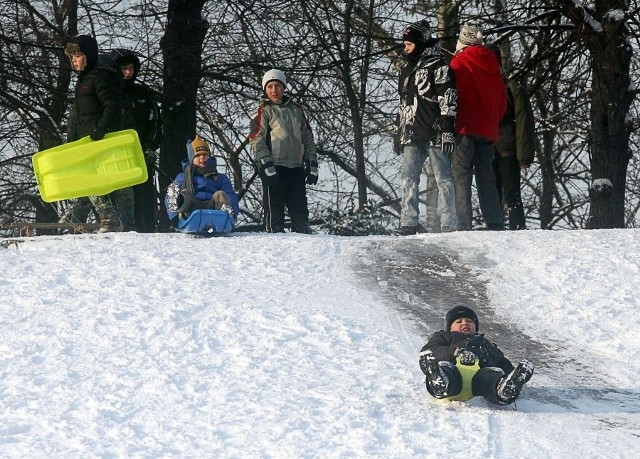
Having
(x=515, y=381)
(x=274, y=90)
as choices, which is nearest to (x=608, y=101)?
(x=274, y=90)

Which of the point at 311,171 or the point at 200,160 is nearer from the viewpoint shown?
the point at 200,160

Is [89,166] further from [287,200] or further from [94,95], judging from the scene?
[287,200]

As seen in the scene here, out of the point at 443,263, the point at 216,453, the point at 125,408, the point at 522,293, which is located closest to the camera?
the point at 216,453

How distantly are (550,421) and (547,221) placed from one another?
1478 centimetres

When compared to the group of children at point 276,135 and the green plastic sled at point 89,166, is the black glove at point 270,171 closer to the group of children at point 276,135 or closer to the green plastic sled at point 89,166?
the group of children at point 276,135

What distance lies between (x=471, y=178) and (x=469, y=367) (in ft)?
14.8

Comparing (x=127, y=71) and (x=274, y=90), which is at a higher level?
(x=127, y=71)

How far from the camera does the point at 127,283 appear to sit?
8273 millimetres

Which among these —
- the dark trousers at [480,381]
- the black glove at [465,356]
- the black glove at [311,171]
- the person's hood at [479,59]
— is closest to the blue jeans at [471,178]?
the person's hood at [479,59]

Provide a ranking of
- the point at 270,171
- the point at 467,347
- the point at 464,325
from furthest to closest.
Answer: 1. the point at 270,171
2. the point at 464,325
3. the point at 467,347

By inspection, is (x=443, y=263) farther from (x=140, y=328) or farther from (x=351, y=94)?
(x=351, y=94)

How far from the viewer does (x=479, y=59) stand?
10.6m

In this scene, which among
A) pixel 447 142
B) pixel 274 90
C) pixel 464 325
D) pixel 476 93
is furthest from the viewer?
pixel 274 90

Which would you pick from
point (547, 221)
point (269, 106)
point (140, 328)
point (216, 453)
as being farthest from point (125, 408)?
point (547, 221)
